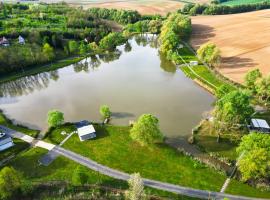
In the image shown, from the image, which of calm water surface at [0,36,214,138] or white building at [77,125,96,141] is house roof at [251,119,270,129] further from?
white building at [77,125,96,141]

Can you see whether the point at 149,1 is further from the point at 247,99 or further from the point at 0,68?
the point at 247,99

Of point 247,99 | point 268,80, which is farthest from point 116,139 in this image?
point 268,80

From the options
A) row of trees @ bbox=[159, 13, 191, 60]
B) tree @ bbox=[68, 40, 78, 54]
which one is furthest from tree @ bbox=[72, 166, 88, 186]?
tree @ bbox=[68, 40, 78, 54]

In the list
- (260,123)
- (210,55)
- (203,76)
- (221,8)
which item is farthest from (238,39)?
(260,123)

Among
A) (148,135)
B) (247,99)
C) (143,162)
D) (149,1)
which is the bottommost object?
(143,162)

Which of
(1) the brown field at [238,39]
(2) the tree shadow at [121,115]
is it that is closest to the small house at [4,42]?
(2) the tree shadow at [121,115]
